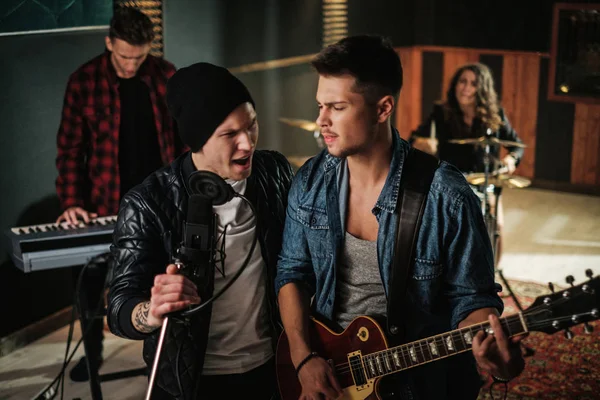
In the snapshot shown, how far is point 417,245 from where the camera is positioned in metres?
2.19

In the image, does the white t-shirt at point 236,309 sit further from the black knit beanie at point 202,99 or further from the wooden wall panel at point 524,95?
the wooden wall panel at point 524,95

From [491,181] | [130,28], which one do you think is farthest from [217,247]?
[491,181]

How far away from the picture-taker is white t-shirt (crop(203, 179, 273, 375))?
2.34 meters

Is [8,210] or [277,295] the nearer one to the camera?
[277,295]

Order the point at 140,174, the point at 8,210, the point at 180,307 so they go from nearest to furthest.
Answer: the point at 180,307, the point at 140,174, the point at 8,210

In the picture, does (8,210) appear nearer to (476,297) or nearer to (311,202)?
(311,202)

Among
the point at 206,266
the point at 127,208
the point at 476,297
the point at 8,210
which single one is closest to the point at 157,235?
the point at 127,208

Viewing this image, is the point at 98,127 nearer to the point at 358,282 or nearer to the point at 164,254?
the point at 164,254

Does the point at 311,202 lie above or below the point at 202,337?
above

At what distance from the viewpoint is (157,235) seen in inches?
91.6

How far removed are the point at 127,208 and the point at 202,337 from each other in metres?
0.44

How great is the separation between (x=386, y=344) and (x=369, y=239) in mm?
306

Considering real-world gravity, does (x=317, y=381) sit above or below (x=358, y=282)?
below

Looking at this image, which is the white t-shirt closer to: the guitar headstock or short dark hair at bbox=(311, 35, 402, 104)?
short dark hair at bbox=(311, 35, 402, 104)
